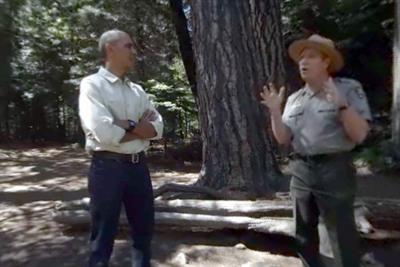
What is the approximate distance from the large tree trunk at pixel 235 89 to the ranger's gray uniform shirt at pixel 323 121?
2.32 m

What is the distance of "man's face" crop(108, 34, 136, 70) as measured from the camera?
141 inches

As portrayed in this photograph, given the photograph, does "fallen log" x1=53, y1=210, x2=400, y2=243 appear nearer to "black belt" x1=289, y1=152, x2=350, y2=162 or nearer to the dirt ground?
the dirt ground

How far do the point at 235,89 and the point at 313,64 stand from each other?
2.42m

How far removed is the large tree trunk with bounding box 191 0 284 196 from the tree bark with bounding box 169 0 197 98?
7.09 metres

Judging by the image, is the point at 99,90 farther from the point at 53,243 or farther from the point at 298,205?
the point at 53,243

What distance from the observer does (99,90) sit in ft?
11.7

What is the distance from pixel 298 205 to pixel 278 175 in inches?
96.2

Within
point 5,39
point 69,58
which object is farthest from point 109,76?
point 69,58

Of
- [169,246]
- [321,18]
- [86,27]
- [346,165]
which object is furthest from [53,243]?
[86,27]

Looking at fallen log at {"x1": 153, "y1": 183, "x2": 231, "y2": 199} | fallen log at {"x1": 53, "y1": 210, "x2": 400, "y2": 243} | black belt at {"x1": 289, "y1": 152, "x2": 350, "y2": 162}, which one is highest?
black belt at {"x1": 289, "y1": 152, "x2": 350, "y2": 162}

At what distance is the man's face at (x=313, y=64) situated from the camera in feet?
10.7

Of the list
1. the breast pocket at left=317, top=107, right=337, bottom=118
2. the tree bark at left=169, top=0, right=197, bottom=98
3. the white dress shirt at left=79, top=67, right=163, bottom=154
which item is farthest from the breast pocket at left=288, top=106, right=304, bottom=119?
the tree bark at left=169, top=0, right=197, bottom=98

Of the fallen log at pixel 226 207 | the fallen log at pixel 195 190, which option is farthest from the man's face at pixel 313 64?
the fallen log at pixel 195 190

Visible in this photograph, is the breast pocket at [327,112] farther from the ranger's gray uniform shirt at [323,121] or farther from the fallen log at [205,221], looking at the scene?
the fallen log at [205,221]
